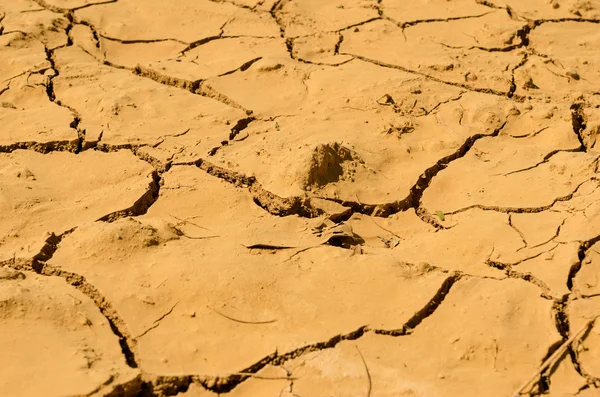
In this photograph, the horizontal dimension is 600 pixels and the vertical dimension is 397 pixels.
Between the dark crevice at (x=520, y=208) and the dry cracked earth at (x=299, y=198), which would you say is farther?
the dark crevice at (x=520, y=208)

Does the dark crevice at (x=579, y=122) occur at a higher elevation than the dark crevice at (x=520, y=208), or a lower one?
higher

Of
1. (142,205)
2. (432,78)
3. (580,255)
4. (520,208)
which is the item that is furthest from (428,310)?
(432,78)

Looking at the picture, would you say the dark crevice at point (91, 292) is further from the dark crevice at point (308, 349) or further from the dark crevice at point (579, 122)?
the dark crevice at point (579, 122)

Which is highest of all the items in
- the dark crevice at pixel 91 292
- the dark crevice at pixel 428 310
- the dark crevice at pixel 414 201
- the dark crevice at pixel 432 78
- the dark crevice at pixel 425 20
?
the dark crevice at pixel 425 20

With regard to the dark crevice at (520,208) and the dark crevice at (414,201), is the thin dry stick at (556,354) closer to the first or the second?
the dark crevice at (520,208)

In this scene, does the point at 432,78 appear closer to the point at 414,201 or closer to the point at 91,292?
the point at 414,201

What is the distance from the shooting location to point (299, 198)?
258 cm

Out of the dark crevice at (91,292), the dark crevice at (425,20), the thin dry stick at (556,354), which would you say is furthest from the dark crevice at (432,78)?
the dark crevice at (91,292)

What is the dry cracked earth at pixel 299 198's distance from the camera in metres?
1.95

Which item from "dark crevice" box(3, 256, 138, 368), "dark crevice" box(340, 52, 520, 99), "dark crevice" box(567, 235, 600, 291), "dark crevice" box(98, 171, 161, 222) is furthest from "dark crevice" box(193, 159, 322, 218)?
"dark crevice" box(340, 52, 520, 99)

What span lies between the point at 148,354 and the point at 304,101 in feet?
5.23

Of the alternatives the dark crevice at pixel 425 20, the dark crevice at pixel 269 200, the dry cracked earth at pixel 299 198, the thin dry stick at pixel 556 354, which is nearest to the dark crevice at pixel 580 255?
the dry cracked earth at pixel 299 198

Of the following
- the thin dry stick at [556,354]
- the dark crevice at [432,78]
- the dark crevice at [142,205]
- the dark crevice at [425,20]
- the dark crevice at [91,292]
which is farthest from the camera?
the dark crevice at [425,20]

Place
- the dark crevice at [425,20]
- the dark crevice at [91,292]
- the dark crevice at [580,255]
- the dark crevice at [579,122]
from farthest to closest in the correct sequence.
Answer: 1. the dark crevice at [425,20]
2. the dark crevice at [579,122]
3. the dark crevice at [580,255]
4. the dark crevice at [91,292]
